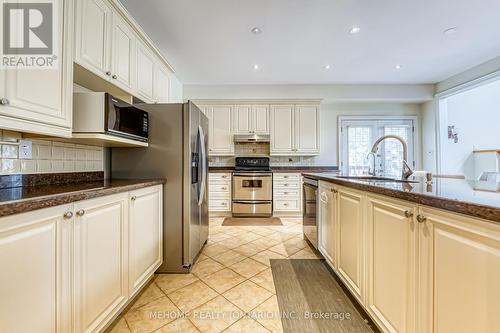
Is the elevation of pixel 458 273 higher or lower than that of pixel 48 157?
lower

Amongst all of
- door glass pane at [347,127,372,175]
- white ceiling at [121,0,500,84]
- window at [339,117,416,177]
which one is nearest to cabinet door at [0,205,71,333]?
white ceiling at [121,0,500,84]

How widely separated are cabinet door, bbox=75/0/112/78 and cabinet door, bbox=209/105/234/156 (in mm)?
2757

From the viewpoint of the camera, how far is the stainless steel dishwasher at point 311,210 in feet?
7.71

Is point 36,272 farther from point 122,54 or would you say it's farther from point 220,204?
point 220,204

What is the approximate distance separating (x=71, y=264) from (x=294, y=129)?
409 centimetres

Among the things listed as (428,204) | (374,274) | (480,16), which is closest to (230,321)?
(374,274)

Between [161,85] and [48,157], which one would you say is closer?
[48,157]

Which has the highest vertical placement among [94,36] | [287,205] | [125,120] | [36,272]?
[94,36]

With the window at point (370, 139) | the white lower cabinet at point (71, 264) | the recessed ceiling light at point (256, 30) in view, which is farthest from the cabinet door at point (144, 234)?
the window at point (370, 139)

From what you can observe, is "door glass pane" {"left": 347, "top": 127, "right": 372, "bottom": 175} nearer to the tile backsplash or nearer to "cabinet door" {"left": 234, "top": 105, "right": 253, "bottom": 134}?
"cabinet door" {"left": 234, "top": 105, "right": 253, "bottom": 134}

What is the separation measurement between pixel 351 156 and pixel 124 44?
4673mm

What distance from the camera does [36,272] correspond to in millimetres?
838

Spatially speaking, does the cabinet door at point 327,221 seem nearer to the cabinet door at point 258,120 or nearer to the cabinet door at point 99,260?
the cabinet door at point 99,260

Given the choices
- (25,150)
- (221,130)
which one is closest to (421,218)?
(25,150)
